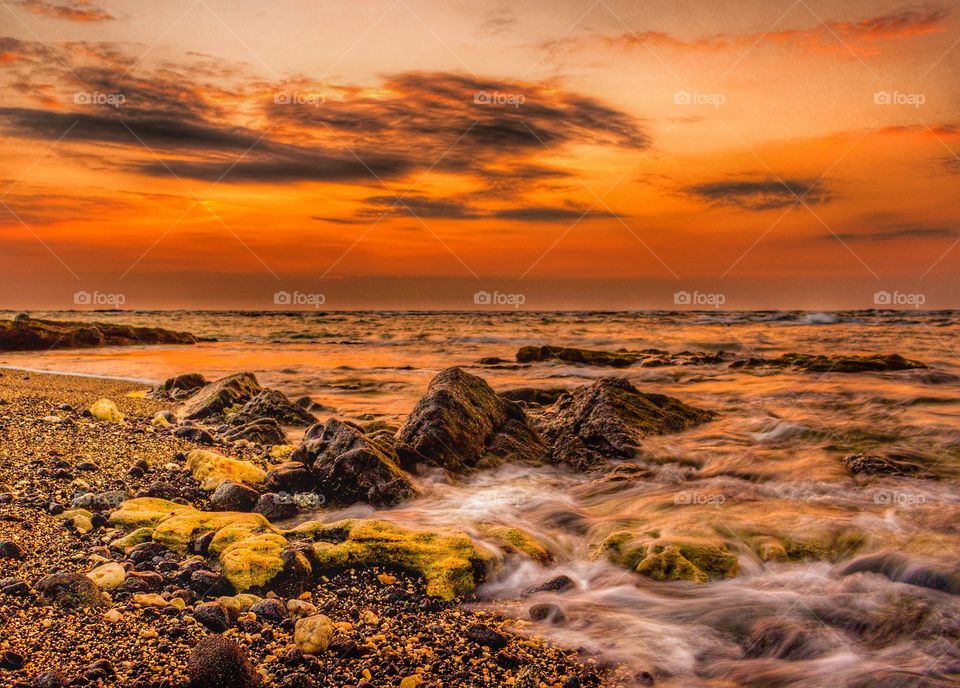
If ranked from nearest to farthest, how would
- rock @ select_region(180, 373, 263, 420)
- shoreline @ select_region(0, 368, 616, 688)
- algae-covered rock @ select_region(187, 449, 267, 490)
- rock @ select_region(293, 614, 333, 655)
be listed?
shoreline @ select_region(0, 368, 616, 688), rock @ select_region(293, 614, 333, 655), algae-covered rock @ select_region(187, 449, 267, 490), rock @ select_region(180, 373, 263, 420)

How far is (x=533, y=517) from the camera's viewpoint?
23.8 ft

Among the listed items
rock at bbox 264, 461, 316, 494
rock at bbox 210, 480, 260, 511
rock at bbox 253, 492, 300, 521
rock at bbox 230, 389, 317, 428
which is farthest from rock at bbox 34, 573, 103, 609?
rock at bbox 230, 389, 317, 428

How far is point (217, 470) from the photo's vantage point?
7188 millimetres

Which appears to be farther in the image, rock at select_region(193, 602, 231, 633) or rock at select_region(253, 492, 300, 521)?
rock at select_region(253, 492, 300, 521)

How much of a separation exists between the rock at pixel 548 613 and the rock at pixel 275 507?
273cm

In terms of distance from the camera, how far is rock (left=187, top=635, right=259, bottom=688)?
141 inches

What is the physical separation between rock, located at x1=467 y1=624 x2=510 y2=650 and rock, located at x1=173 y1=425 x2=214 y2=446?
587 cm

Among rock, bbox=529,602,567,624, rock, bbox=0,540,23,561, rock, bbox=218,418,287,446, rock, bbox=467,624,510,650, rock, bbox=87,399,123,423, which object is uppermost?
rock, bbox=87,399,123,423

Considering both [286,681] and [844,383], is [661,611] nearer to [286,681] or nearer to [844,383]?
[286,681]

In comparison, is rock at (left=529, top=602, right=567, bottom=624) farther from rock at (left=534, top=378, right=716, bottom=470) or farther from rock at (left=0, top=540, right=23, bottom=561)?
rock at (left=534, top=378, right=716, bottom=470)

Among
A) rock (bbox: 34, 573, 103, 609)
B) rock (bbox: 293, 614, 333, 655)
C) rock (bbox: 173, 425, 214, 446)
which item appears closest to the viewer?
rock (bbox: 293, 614, 333, 655)

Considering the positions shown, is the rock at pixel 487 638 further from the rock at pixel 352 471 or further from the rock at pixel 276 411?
the rock at pixel 276 411

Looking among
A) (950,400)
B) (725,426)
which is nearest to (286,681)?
(725,426)

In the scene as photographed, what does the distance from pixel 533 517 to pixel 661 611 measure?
218cm
